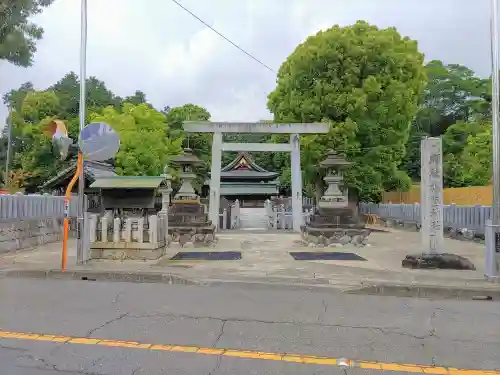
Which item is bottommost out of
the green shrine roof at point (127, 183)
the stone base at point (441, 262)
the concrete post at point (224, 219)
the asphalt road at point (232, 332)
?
the asphalt road at point (232, 332)

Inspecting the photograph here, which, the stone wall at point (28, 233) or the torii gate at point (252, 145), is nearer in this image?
the stone wall at point (28, 233)

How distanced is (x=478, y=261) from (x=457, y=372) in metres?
8.45

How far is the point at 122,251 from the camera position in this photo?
11.4 metres

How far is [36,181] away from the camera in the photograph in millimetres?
37969

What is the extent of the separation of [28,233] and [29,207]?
922 millimetres

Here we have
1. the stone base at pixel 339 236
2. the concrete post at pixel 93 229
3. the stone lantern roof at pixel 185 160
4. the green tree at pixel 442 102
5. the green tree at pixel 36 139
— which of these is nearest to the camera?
the concrete post at pixel 93 229

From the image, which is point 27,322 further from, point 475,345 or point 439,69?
point 439,69

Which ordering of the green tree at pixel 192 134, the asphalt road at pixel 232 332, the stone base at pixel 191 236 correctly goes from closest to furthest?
the asphalt road at pixel 232 332, the stone base at pixel 191 236, the green tree at pixel 192 134

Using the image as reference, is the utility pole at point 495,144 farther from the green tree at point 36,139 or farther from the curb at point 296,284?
the green tree at point 36,139

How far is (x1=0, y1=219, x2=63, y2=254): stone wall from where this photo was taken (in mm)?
12672

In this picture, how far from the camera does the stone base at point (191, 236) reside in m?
15.7

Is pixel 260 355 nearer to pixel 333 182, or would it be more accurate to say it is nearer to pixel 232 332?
pixel 232 332

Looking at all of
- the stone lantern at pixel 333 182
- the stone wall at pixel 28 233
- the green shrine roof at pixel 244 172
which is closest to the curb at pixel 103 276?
the stone wall at pixel 28 233

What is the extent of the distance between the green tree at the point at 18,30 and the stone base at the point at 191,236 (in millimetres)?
7800
